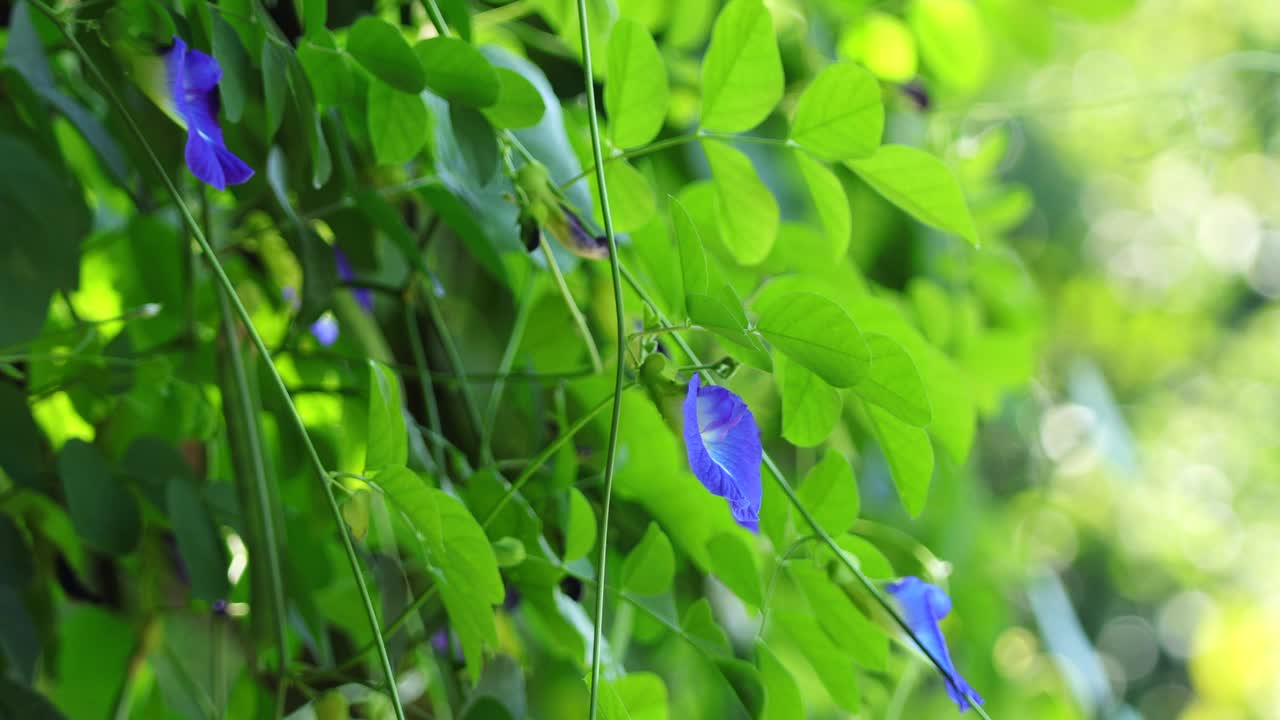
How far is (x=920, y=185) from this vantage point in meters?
0.34

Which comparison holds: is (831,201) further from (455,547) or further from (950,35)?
(950,35)

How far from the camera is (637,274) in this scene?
0.42 m

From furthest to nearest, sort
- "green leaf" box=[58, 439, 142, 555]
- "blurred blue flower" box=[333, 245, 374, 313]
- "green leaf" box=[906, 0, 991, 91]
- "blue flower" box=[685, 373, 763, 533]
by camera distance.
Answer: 1. "green leaf" box=[906, 0, 991, 91]
2. "blurred blue flower" box=[333, 245, 374, 313]
3. "green leaf" box=[58, 439, 142, 555]
4. "blue flower" box=[685, 373, 763, 533]

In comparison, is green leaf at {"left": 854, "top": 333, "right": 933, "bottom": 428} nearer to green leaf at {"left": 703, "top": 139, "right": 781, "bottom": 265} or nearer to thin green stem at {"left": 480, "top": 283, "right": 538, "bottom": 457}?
green leaf at {"left": 703, "top": 139, "right": 781, "bottom": 265}

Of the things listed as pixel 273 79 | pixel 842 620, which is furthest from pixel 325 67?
pixel 842 620

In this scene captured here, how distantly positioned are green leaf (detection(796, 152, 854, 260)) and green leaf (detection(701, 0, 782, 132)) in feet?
0.09

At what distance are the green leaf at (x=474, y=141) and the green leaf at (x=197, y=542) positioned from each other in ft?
0.52

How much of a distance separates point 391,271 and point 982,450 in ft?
2.15

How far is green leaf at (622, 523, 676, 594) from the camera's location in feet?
1.18

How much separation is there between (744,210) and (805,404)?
3.3 inches

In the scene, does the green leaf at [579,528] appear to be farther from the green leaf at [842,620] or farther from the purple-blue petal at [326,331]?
the purple-blue petal at [326,331]

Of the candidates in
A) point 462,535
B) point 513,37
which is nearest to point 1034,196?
point 513,37

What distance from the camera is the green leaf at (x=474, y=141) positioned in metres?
0.34

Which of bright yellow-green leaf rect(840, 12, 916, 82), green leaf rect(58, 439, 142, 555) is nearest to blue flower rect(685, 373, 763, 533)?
green leaf rect(58, 439, 142, 555)
